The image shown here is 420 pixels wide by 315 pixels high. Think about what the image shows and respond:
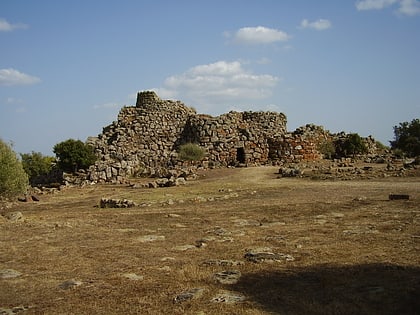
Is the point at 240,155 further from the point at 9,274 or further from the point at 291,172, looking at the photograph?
the point at 9,274

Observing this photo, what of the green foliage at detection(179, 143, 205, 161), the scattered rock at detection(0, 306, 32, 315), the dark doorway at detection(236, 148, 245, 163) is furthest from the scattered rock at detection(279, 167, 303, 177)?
the scattered rock at detection(0, 306, 32, 315)

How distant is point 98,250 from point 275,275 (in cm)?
383

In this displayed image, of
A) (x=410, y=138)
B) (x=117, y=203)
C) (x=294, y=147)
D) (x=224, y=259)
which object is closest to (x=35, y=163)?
(x=294, y=147)

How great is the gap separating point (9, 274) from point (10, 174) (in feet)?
34.3

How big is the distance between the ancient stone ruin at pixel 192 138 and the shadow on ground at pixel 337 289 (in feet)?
76.1

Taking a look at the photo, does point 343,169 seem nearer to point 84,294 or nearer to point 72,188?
point 72,188

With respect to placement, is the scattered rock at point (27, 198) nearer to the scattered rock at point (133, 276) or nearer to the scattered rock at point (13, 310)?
the scattered rock at point (133, 276)

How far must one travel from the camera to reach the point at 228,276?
6766 mm

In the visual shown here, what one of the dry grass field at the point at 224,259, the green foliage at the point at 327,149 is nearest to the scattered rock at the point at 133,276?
the dry grass field at the point at 224,259

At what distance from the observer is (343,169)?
945 inches

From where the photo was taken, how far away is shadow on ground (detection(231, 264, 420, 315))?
207 inches

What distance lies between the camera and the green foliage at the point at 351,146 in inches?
1382

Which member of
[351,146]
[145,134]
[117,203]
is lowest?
[117,203]

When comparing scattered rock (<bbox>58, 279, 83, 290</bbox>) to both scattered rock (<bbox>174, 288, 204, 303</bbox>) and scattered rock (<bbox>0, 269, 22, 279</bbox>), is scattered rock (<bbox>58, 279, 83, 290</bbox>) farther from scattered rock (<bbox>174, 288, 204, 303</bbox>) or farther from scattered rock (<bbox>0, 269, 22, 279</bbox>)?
scattered rock (<bbox>174, 288, 204, 303</bbox>)
